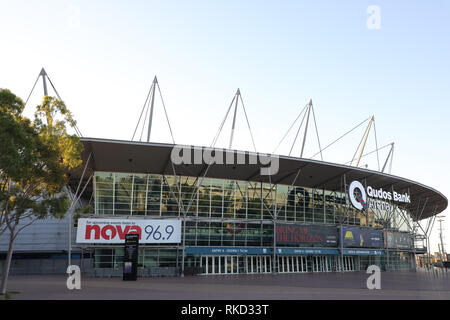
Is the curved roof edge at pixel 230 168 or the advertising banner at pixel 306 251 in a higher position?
the curved roof edge at pixel 230 168

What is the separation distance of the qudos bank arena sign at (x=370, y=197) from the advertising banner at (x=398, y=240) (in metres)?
3.95

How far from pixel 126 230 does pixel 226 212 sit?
12.6 metres

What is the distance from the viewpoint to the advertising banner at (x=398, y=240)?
52344mm

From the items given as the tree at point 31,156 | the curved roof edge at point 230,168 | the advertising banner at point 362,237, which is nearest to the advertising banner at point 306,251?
the advertising banner at point 362,237

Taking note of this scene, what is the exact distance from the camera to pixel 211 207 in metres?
42.2

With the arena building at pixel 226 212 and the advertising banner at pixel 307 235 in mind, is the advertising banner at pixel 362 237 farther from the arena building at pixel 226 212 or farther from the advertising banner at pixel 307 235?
the advertising banner at pixel 307 235

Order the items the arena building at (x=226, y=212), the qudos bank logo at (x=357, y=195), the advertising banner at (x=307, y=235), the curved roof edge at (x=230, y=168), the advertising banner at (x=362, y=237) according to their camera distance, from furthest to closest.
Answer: the advertising banner at (x=362, y=237)
the qudos bank logo at (x=357, y=195)
the advertising banner at (x=307, y=235)
the arena building at (x=226, y=212)
the curved roof edge at (x=230, y=168)

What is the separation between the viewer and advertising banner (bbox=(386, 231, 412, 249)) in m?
52.3

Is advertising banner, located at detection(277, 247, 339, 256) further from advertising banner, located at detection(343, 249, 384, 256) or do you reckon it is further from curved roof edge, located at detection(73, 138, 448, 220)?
curved roof edge, located at detection(73, 138, 448, 220)

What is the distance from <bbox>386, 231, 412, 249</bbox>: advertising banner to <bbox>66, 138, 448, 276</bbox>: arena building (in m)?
0.34

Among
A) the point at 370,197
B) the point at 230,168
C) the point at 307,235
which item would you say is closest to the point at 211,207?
the point at 230,168
